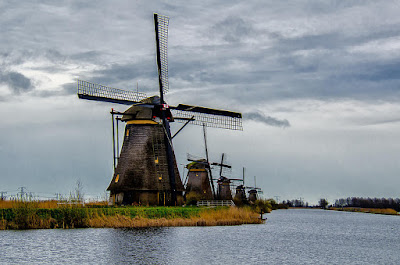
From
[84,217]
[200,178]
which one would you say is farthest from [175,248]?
[200,178]

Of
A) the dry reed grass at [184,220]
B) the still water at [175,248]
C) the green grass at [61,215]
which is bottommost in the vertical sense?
the still water at [175,248]

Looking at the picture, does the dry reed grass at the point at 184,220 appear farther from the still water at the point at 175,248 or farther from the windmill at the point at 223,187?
the windmill at the point at 223,187

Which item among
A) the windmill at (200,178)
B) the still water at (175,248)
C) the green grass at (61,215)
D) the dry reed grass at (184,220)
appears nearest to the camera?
the still water at (175,248)

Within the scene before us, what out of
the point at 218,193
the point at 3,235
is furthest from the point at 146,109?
the point at 218,193

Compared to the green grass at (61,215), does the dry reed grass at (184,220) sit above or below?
below

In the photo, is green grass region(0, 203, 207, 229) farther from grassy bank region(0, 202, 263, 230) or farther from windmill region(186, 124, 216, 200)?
windmill region(186, 124, 216, 200)

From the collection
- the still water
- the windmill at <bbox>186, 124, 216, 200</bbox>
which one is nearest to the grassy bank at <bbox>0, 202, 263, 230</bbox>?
the still water

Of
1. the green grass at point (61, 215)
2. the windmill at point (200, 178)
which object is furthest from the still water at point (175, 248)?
the windmill at point (200, 178)

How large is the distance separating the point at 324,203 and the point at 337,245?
158921mm

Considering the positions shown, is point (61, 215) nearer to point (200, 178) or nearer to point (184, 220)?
point (184, 220)

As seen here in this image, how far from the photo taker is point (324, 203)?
602 feet

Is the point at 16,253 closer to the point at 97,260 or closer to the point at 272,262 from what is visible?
the point at 97,260

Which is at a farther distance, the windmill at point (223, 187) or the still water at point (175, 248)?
the windmill at point (223, 187)

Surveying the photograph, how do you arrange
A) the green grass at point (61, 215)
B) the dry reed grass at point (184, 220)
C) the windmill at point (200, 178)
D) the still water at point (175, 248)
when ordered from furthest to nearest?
the windmill at point (200, 178) < the dry reed grass at point (184, 220) < the green grass at point (61, 215) < the still water at point (175, 248)
